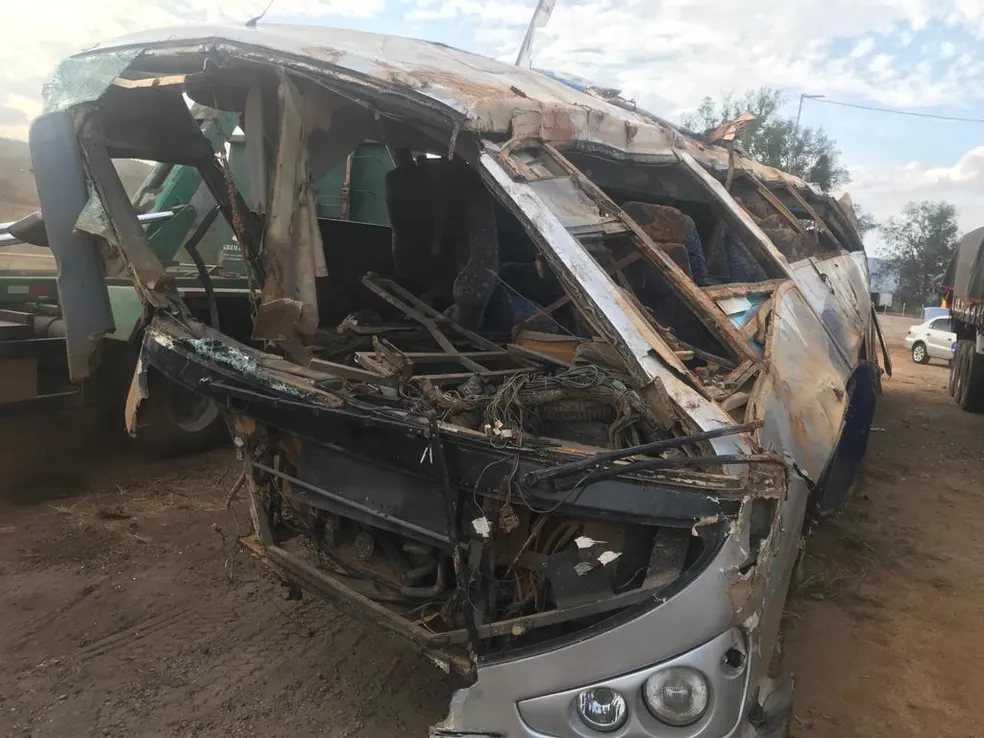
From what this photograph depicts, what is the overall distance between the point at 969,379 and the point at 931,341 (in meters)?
7.25

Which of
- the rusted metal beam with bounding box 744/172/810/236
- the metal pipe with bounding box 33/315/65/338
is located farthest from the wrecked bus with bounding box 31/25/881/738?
the metal pipe with bounding box 33/315/65/338

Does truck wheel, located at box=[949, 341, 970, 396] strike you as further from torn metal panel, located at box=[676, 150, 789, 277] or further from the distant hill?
the distant hill

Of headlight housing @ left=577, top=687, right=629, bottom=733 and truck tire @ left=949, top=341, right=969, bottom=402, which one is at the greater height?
headlight housing @ left=577, top=687, right=629, bottom=733

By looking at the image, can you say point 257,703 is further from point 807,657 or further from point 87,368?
point 807,657

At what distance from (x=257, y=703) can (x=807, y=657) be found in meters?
2.44

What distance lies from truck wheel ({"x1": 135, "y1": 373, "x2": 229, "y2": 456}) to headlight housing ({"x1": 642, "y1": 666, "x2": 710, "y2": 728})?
4172 millimetres

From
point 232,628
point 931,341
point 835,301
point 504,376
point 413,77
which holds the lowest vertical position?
point 931,341

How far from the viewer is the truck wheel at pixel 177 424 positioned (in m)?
5.41

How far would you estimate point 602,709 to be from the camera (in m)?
1.99

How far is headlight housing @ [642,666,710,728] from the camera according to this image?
1.93 meters

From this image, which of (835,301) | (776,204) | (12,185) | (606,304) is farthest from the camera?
(12,185)

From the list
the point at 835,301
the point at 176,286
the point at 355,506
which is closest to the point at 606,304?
the point at 355,506

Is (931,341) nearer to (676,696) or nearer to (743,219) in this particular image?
(743,219)

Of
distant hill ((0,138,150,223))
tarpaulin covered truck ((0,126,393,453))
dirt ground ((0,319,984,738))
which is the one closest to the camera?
dirt ground ((0,319,984,738))
